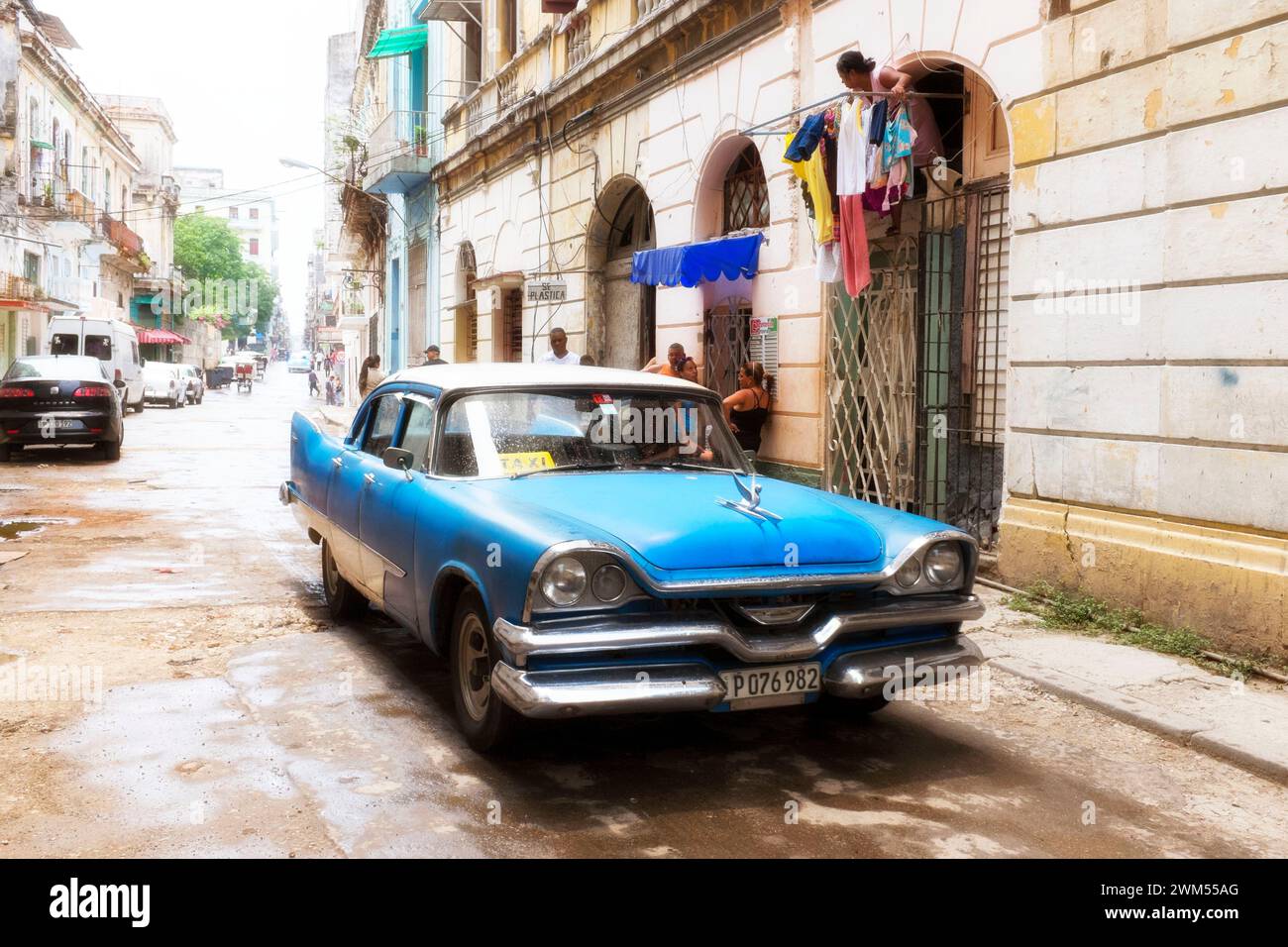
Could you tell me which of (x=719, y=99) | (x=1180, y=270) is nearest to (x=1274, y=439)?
(x=1180, y=270)

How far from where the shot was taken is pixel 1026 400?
7.66 meters

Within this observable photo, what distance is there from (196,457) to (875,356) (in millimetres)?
12738

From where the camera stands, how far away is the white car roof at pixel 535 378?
5.36 m

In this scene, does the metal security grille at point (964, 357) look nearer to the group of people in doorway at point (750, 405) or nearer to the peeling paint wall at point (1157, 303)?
the peeling paint wall at point (1157, 303)

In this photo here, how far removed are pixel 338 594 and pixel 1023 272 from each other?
4651 mm

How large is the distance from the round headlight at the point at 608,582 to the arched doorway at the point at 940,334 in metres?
5.02

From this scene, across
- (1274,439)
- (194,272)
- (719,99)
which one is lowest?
(1274,439)

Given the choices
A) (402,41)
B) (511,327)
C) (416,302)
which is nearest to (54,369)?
(511,327)

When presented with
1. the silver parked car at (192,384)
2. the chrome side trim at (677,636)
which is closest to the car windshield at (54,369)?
the chrome side trim at (677,636)

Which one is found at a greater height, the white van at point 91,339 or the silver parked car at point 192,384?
the white van at point 91,339

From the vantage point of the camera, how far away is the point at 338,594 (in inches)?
269

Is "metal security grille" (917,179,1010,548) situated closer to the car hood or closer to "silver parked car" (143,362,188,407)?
the car hood
